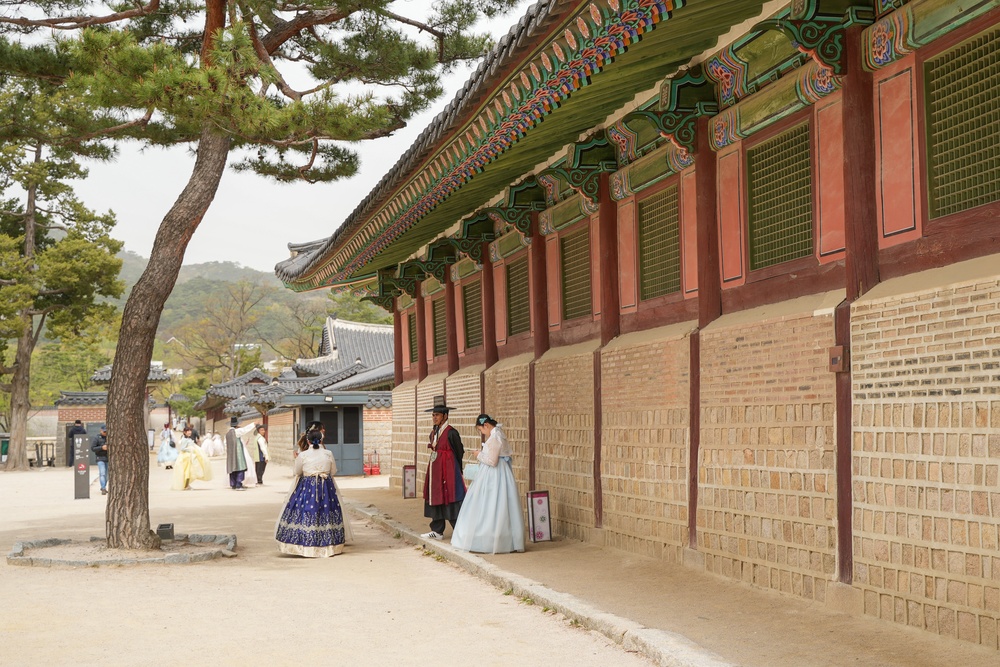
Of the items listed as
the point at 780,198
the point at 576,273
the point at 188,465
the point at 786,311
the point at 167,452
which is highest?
the point at 780,198

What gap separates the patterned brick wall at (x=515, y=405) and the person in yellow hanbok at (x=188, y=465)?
14.1 m

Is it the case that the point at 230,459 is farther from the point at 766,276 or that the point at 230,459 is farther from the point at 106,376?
the point at 106,376

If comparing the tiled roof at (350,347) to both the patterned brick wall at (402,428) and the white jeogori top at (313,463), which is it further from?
the white jeogori top at (313,463)

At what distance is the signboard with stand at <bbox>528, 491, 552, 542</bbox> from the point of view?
38.8ft

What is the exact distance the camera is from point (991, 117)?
6.30 meters

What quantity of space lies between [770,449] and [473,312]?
→ 997 centimetres

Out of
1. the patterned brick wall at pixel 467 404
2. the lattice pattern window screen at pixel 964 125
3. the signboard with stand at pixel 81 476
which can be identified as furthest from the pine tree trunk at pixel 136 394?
the signboard with stand at pixel 81 476

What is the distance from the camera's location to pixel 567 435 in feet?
40.6

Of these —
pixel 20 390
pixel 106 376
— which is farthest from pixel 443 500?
pixel 106 376

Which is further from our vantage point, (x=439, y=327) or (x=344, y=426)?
(x=344, y=426)

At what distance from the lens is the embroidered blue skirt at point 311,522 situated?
11.9m

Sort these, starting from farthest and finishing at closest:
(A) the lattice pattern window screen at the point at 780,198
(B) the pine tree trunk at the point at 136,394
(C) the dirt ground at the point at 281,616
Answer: (B) the pine tree trunk at the point at 136,394
(A) the lattice pattern window screen at the point at 780,198
(C) the dirt ground at the point at 281,616

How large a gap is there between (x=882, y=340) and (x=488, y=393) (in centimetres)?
929

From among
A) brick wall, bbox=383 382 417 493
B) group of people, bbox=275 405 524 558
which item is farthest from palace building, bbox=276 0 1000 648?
brick wall, bbox=383 382 417 493
